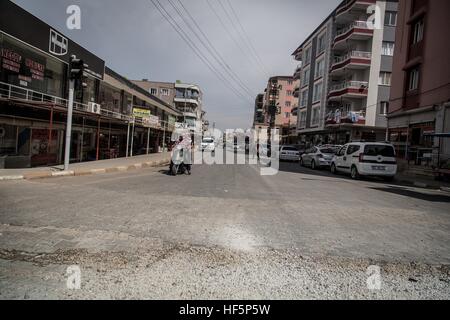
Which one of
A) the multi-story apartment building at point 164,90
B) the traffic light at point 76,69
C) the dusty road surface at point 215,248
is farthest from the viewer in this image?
the multi-story apartment building at point 164,90

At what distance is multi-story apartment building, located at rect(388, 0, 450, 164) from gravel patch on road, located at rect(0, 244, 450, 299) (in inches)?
646

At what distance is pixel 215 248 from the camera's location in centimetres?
444

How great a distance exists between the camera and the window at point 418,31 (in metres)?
22.6

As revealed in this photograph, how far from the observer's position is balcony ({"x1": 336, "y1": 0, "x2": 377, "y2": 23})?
111ft

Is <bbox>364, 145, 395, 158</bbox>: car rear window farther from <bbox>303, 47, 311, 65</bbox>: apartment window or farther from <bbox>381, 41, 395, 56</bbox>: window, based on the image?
<bbox>303, 47, 311, 65</bbox>: apartment window

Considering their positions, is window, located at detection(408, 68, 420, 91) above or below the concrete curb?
above

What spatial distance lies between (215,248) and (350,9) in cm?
3825

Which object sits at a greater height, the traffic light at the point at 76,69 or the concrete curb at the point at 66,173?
the traffic light at the point at 76,69

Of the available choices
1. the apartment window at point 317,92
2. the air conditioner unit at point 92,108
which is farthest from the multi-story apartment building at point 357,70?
the air conditioner unit at point 92,108

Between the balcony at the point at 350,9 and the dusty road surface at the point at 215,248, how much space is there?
32578 millimetres

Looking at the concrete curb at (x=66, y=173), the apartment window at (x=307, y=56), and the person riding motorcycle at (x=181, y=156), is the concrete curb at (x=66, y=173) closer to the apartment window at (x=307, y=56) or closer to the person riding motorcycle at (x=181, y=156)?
the person riding motorcycle at (x=181, y=156)

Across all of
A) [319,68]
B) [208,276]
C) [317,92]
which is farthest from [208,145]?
[208,276]

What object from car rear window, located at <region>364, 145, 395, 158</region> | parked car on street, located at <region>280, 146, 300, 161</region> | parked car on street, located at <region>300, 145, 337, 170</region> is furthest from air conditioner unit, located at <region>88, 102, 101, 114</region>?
parked car on street, located at <region>280, 146, 300, 161</region>
